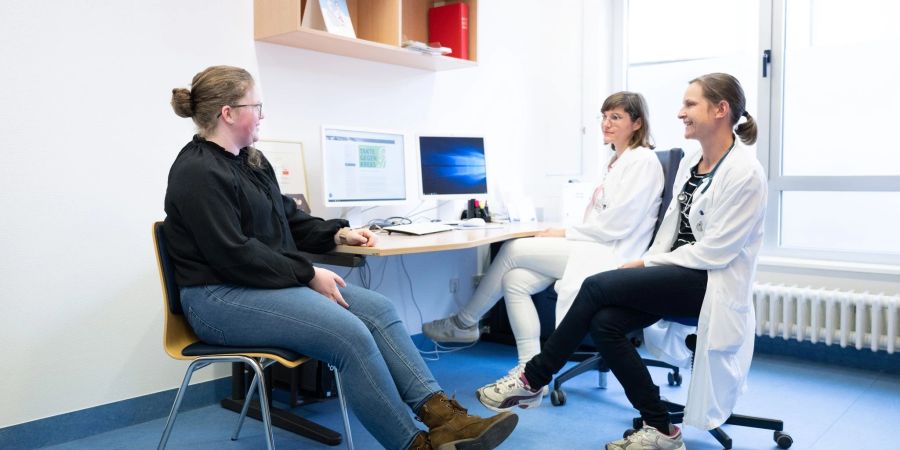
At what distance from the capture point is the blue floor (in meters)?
2.37

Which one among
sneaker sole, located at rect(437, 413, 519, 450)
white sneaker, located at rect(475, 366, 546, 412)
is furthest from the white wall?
sneaker sole, located at rect(437, 413, 519, 450)

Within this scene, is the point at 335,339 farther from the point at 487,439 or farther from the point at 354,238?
the point at 354,238

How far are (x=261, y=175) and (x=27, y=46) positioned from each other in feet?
2.80

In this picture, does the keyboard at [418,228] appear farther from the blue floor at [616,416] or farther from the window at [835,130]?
the window at [835,130]

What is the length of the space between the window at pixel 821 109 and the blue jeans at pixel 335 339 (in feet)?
8.22

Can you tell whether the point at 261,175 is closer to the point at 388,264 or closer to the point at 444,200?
the point at 388,264

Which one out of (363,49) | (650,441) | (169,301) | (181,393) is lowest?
(650,441)

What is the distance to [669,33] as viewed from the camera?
414cm

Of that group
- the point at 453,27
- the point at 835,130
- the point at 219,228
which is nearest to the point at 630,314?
the point at 219,228

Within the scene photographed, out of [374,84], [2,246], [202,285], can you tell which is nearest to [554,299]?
[374,84]

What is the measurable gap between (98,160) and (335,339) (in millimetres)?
1188

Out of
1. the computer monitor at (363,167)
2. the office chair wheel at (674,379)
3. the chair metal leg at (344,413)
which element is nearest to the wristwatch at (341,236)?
the computer monitor at (363,167)

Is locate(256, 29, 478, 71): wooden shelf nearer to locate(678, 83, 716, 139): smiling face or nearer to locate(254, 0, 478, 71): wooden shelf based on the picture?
locate(254, 0, 478, 71): wooden shelf

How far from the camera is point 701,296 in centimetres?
218
